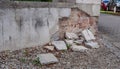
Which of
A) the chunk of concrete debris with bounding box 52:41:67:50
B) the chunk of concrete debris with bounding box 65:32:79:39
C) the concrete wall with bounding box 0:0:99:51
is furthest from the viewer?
the chunk of concrete debris with bounding box 65:32:79:39

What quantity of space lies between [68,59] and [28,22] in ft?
4.22

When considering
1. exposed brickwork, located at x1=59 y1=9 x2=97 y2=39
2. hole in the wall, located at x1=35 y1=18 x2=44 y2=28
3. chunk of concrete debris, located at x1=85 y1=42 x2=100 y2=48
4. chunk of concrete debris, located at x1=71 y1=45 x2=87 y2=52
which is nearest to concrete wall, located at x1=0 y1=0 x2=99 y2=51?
hole in the wall, located at x1=35 y1=18 x2=44 y2=28

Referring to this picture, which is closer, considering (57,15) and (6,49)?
(6,49)

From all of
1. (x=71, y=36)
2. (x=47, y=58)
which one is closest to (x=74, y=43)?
(x=71, y=36)

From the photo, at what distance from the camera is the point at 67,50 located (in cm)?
540

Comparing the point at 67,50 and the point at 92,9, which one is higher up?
the point at 92,9

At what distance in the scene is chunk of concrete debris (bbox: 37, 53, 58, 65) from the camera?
4476mm

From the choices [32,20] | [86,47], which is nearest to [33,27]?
[32,20]

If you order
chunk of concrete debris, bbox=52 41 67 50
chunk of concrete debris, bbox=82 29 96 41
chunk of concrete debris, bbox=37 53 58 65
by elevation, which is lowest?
chunk of concrete debris, bbox=37 53 58 65

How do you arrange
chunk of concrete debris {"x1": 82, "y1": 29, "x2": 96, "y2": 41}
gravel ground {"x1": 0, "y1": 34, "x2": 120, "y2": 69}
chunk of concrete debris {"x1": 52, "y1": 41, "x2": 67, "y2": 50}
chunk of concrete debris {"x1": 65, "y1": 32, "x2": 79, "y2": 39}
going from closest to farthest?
gravel ground {"x1": 0, "y1": 34, "x2": 120, "y2": 69} < chunk of concrete debris {"x1": 52, "y1": 41, "x2": 67, "y2": 50} < chunk of concrete debris {"x1": 65, "y1": 32, "x2": 79, "y2": 39} < chunk of concrete debris {"x1": 82, "y1": 29, "x2": 96, "y2": 41}

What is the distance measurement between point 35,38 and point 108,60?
1807mm

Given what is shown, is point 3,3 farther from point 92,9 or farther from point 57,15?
point 92,9

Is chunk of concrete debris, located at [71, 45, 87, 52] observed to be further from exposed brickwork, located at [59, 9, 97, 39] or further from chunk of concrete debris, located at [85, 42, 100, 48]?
exposed brickwork, located at [59, 9, 97, 39]

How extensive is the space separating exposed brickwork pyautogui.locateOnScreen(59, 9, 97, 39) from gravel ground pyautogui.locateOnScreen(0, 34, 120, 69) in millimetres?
859
